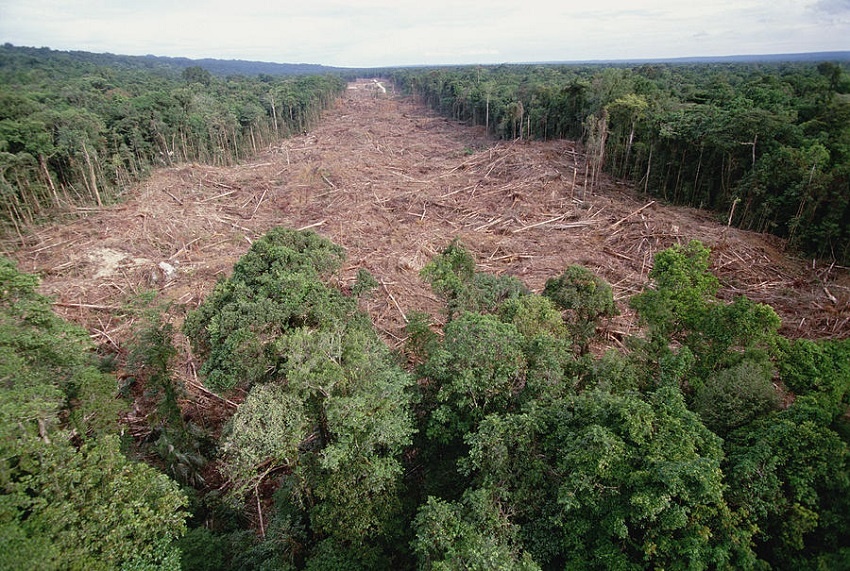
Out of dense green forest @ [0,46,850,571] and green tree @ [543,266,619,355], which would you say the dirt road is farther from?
dense green forest @ [0,46,850,571]

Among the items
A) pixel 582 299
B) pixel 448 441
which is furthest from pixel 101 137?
pixel 582 299

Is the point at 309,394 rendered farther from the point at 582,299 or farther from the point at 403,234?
the point at 403,234

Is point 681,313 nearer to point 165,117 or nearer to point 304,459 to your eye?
point 304,459

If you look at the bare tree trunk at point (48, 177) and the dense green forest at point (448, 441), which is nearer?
the dense green forest at point (448, 441)

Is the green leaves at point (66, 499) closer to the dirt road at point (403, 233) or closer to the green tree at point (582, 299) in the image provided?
the dirt road at point (403, 233)

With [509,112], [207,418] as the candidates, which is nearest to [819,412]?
[207,418]

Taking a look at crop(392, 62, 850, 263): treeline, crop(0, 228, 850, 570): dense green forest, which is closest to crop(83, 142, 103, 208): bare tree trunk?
crop(0, 228, 850, 570): dense green forest

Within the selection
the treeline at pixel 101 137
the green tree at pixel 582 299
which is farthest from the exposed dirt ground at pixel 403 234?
the green tree at pixel 582 299
